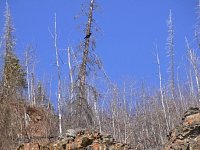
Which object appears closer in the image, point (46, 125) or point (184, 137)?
point (184, 137)

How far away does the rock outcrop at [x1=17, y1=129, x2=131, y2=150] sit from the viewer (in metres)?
13.0

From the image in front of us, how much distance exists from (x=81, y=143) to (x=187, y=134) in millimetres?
3848

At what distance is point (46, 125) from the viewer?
20.2 m

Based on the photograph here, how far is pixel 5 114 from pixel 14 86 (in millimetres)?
1226

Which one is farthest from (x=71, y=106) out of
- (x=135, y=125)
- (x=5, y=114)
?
(x=135, y=125)

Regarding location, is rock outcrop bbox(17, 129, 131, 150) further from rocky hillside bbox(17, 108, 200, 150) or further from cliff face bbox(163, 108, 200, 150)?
cliff face bbox(163, 108, 200, 150)

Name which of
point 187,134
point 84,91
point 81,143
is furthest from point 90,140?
point 187,134

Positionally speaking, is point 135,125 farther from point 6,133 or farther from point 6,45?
point 6,133

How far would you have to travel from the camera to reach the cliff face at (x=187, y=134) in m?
11.2

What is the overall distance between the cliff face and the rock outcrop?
6.72ft

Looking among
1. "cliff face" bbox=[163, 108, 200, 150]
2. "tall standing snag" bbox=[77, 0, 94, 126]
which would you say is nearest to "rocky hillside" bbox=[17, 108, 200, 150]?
"cliff face" bbox=[163, 108, 200, 150]

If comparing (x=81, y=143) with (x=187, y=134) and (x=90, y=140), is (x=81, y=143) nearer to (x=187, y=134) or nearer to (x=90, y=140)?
(x=90, y=140)

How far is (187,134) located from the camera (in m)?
11.6

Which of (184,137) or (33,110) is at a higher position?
(33,110)
